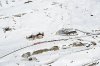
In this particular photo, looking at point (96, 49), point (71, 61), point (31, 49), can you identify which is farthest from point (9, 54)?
point (96, 49)

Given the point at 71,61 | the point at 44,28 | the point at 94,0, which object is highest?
the point at 94,0

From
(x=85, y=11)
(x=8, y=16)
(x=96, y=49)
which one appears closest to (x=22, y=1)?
(x=8, y=16)

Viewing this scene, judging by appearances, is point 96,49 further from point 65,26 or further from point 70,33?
point 65,26

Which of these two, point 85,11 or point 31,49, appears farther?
point 85,11

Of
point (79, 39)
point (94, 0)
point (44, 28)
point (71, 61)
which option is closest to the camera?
point (71, 61)

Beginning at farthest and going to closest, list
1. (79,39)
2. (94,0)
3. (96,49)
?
(94,0), (79,39), (96,49)

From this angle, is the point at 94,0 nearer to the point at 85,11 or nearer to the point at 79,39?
the point at 85,11

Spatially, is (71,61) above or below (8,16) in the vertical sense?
below
